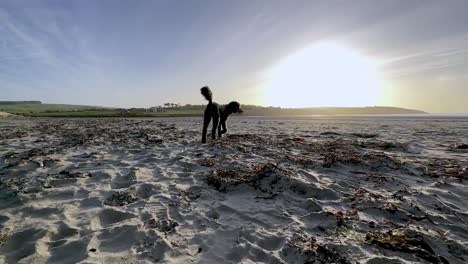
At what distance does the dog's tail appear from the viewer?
1190 cm

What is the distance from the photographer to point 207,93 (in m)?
12.0

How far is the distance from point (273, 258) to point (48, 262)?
8.44 ft

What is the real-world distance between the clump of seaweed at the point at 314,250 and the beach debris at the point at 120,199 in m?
2.91

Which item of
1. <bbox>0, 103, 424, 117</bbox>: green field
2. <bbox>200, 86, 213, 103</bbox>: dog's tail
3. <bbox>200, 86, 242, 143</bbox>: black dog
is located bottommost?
<bbox>0, 103, 424, 117</bbox>: green field

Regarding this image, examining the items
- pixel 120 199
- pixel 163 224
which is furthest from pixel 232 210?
pixel 120 199

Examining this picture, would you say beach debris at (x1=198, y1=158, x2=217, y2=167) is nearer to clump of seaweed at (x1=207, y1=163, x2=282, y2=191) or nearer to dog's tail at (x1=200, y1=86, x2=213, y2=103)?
clump of seaweed at (x1=207, y1=163, x2=282, y2=191)

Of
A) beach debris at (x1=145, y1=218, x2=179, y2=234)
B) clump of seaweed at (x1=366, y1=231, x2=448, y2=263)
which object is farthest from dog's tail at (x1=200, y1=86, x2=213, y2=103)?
clump of seaweed at (x1=366, y1=231, x2=448, y2=263)

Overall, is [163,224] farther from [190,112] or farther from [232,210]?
[190,112]

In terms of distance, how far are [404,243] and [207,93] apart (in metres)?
9.39

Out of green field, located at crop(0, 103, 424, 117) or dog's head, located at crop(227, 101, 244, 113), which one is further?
green field, located at crop(0, 103, 424, 117)

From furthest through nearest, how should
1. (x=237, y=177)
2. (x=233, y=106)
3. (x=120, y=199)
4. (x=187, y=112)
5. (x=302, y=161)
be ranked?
1. (x=187, y=112)
2. (x=233, y=106)
3. (x=302, y=161)
4. (x=237, y=177)
5. (x=120, y=199)

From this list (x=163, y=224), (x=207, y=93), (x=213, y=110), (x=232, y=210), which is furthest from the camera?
(x=213, y=110)

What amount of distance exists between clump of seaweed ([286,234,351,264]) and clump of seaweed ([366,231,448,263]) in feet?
2.09

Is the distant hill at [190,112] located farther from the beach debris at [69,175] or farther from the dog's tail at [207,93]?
the beach debris at [69,175]
